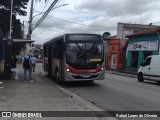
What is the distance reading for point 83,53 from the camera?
19156 mm

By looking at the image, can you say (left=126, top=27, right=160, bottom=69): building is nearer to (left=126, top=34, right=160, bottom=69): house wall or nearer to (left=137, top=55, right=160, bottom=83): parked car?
(left=126, top=34, right=160, bottom=69): house wall

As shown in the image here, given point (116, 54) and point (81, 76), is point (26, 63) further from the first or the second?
point (116, 54)

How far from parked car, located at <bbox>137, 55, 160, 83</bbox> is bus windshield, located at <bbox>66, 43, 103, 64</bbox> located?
19.3ft

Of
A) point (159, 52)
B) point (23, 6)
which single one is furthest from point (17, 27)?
point (159, 52)

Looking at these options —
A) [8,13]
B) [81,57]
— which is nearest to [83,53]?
[81,57]

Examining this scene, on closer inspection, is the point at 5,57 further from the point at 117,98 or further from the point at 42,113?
the point at 42,113

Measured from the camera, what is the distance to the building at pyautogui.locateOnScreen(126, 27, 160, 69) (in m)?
38.0

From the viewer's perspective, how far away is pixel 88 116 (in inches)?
380

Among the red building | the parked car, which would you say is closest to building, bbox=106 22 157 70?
the red building

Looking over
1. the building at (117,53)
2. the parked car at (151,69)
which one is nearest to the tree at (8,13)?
the building at (117,53)

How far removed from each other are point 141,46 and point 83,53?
2367 centimetres

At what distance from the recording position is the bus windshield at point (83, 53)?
19.0 metres

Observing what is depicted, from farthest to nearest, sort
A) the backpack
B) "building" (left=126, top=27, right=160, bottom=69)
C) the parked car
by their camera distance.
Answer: "building" (left=126, top=27, right=160, bottom=69)
the parked car
the backpack

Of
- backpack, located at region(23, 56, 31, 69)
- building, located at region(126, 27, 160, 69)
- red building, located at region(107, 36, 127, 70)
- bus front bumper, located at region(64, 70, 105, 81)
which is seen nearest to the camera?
bus front bumper, located at region(64, 70, 105, 81)
